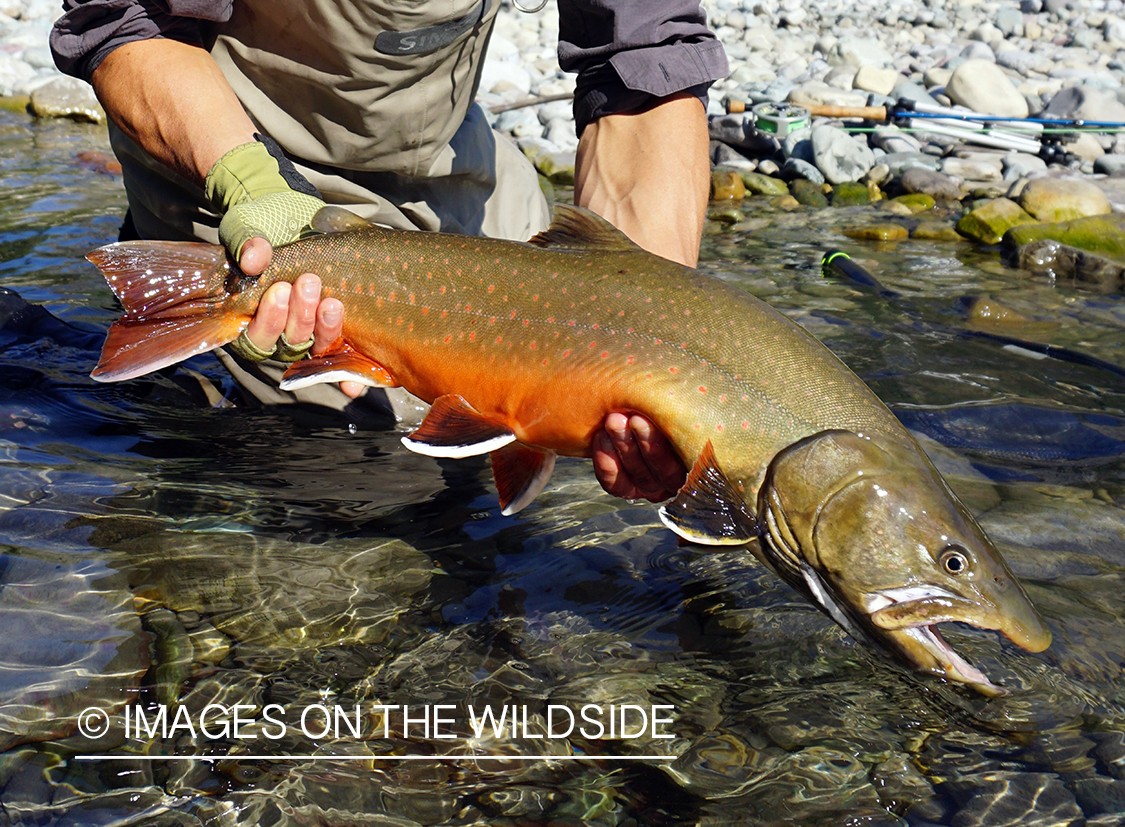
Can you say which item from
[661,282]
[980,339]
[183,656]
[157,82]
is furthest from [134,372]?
[980,339]

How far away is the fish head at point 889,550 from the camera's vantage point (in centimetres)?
204

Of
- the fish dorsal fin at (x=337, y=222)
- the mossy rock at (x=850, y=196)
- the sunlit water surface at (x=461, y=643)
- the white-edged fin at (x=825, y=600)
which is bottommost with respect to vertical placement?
the mossy rock at (x=850, y=196)

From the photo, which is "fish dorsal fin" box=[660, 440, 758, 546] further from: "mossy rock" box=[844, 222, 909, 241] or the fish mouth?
"mossy rock" box=[844, 222, 909, 241]

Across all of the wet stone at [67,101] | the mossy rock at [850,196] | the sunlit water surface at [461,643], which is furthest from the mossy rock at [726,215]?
the wet stone at [67,101]

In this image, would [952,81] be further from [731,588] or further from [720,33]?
[731,588]

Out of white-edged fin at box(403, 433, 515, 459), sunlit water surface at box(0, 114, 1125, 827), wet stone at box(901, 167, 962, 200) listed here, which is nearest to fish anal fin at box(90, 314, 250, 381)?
sunlit water surface at box(0, 114, 1125, 827)

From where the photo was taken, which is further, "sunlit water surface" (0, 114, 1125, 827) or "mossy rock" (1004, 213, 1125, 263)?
"mossy rock" (1004, 213, 1125, 263)

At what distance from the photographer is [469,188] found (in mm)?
4301

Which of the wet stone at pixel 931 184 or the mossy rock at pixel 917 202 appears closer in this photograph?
the mossy rock at pixel 917 202

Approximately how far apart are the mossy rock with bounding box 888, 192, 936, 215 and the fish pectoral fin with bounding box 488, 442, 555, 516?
7.58 m

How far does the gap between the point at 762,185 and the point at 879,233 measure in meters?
1.80

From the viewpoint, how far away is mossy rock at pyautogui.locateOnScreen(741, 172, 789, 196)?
9.65 metres

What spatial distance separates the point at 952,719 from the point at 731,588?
692 millimetres

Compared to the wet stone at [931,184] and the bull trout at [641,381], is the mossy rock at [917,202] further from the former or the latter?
the bull trout at [641,381]
